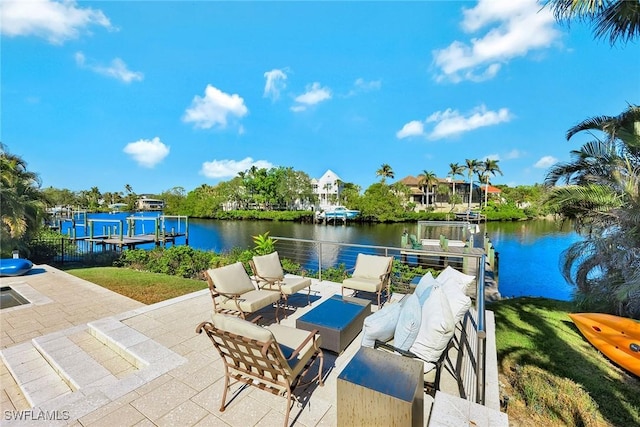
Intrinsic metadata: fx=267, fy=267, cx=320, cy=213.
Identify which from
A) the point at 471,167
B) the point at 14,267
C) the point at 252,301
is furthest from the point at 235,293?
the point at 471,167

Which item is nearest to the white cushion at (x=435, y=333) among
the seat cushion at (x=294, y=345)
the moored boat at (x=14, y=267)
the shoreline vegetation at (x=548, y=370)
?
the seat cushion at (x=294, y=345)

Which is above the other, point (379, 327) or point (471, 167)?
point (471, 167)

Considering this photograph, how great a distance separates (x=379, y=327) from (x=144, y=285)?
560 cm

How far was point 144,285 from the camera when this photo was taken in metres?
5.83

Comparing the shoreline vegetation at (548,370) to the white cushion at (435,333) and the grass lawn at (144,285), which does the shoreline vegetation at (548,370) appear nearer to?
the grass lawn at (144,285)

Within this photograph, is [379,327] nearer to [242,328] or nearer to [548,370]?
[242,328]

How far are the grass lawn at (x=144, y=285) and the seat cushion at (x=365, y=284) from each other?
3.23 metres

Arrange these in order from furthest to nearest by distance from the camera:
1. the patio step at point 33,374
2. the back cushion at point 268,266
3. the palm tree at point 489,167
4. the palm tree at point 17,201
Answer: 1. the palm tree at point 489,167
2. the palm tree at point 17,201
3. the back cushion at point 268,266
4. the patio step at point 33,374

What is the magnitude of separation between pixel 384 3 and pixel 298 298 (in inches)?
392

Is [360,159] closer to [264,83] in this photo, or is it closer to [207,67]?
[264,83]

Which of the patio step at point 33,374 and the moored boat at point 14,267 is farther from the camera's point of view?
the moored boat at point 14,267

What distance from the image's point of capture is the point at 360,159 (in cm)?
4416

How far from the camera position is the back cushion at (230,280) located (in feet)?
12.8

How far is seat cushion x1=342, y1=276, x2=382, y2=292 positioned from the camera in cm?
442
